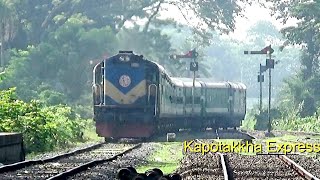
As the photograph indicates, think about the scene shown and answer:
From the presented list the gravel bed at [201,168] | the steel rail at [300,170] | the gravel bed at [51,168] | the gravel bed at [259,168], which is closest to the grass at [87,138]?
the gravel bed at [51,168]

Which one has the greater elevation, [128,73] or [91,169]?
[128,73]

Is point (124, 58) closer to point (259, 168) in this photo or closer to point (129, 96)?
point (129, 96)

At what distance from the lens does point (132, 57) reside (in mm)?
33312

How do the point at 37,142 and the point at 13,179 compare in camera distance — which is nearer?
the point at 13,179

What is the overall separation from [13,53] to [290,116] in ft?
62.5

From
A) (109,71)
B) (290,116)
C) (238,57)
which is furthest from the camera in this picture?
(238,57)

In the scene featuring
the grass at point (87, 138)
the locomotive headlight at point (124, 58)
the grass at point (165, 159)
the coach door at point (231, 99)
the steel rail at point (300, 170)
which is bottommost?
the grass at point (87, 138)

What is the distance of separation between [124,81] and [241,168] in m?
15.2

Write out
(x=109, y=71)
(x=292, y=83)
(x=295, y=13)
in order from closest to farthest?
1. (x=109, y=71)
2. (x=295, y=13)
3. (x=292, y=83)

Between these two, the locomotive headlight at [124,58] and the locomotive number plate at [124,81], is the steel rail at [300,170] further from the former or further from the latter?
the locomotive headlight at [124,58]

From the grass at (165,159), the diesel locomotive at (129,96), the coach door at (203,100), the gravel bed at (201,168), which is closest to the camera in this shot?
the gravel bed at (201,168)

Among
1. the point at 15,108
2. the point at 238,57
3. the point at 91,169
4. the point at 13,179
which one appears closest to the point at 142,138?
the point at 15,108

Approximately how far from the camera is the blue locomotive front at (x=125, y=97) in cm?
3228

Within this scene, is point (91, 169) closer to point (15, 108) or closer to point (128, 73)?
point (15, 108)
